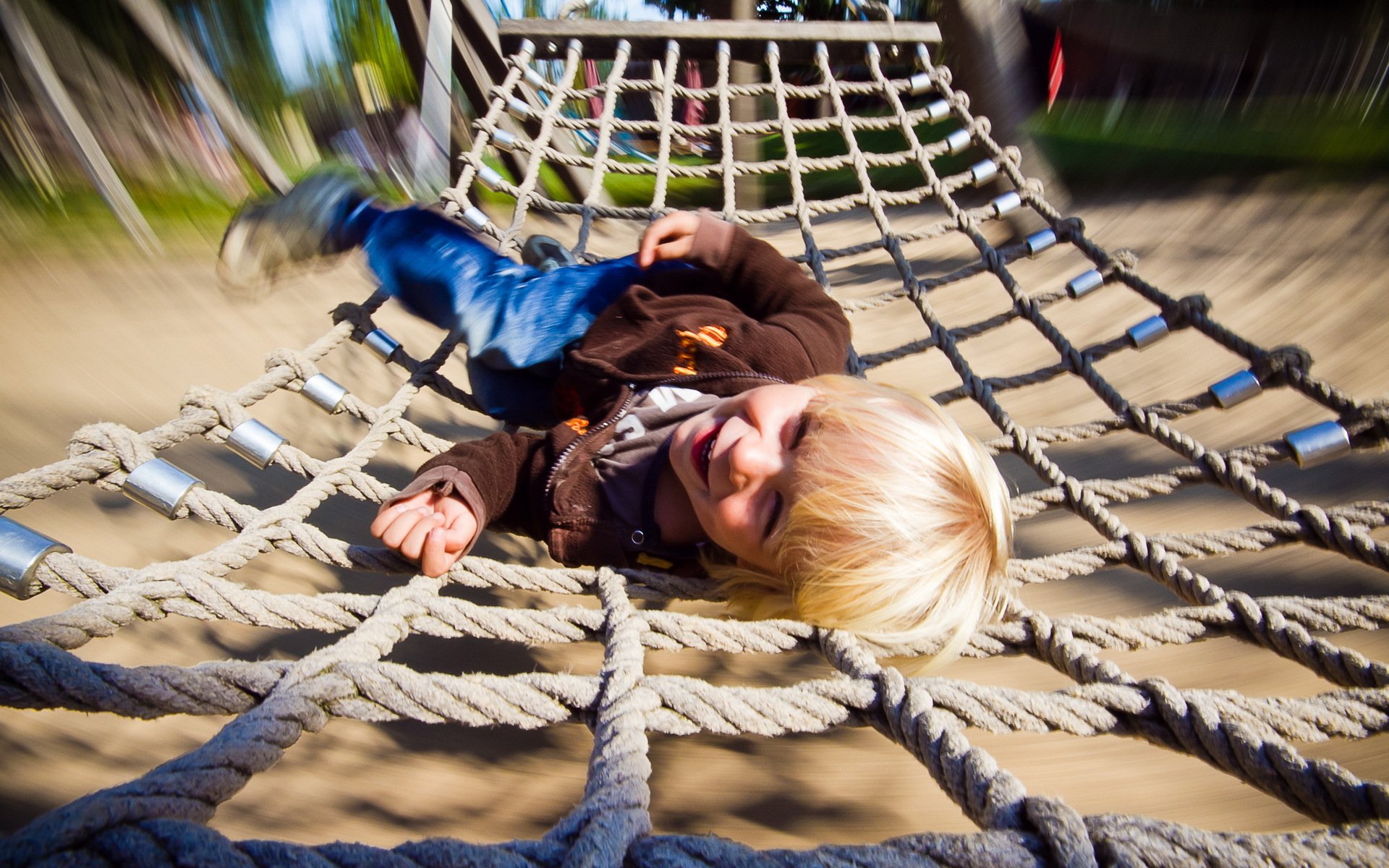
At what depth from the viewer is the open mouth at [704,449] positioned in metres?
0.67

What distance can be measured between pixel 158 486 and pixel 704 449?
0.45 m

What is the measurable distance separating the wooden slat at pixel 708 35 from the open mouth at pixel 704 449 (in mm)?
1417

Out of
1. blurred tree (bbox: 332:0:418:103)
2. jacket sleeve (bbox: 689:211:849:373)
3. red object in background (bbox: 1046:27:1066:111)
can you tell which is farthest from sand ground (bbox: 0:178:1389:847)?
red object in background (bbox: 1046:27:1066:111)

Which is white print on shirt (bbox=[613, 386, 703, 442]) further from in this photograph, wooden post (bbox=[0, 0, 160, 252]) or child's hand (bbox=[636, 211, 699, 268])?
wooden post (bbox=[0, 0, 160, 252])

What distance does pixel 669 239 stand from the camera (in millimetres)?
937

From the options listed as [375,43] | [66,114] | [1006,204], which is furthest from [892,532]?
[375,43]

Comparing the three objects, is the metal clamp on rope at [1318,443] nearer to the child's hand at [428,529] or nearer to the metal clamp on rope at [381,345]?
the child's hand at [428,529]

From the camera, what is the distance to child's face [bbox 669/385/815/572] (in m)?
0.62

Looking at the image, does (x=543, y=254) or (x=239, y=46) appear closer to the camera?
(x=543, y=254)

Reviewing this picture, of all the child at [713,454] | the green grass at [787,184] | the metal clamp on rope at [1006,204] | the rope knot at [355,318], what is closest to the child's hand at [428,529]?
the child at [713,454]

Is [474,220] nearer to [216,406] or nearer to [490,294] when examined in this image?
[490,294]

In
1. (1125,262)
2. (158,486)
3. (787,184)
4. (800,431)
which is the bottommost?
(158,486)

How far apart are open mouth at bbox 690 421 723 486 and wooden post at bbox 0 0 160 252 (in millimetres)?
1534

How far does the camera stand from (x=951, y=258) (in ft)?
7.07
